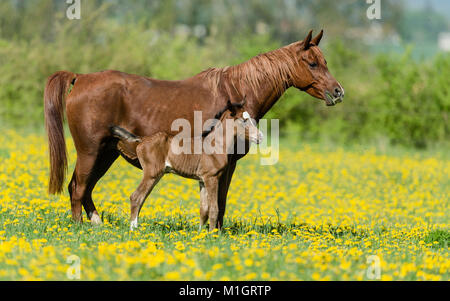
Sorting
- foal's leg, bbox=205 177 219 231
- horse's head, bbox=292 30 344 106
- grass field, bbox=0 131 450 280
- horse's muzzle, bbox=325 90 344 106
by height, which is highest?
horse's head, bbox=292 30 344 106

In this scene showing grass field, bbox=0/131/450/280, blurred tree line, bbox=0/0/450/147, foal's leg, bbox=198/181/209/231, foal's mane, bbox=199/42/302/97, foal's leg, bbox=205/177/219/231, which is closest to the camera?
grass field, bbox=0/131/450/280

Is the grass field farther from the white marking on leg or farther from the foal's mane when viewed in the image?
the foal's mane

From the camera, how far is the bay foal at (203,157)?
294 inches

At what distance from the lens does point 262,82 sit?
7.97 m

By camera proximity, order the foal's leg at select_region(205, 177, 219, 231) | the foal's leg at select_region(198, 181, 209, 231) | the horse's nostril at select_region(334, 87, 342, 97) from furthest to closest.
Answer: the horse's nostril at select_region(334, 87, 342, 97)
the foal's leg at select_region(198, 181, 209, 231)
the foal's leg at select_region(205, 177, 219, 231)

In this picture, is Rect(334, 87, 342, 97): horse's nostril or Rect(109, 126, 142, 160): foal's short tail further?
Rect(334, 87, 342, 97): horse's nostril

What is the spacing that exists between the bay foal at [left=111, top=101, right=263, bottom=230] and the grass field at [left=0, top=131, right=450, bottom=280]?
1.46 feet

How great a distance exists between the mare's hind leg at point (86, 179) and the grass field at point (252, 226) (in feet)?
0.72

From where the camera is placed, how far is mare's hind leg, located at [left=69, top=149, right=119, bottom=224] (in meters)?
8.06

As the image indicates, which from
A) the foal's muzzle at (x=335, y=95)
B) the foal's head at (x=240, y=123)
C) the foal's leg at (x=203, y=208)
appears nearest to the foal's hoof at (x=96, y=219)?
the foal's leg at (x=203, y=208)

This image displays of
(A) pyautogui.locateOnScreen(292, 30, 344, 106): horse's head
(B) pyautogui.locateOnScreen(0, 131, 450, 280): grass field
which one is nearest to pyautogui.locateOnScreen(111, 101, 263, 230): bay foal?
(B) pyautogui.locateOnScreen(0, 131, 450, 280): grass field

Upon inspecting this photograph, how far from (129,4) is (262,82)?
5699 centimetres

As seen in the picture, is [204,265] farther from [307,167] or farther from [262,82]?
[307,167]
